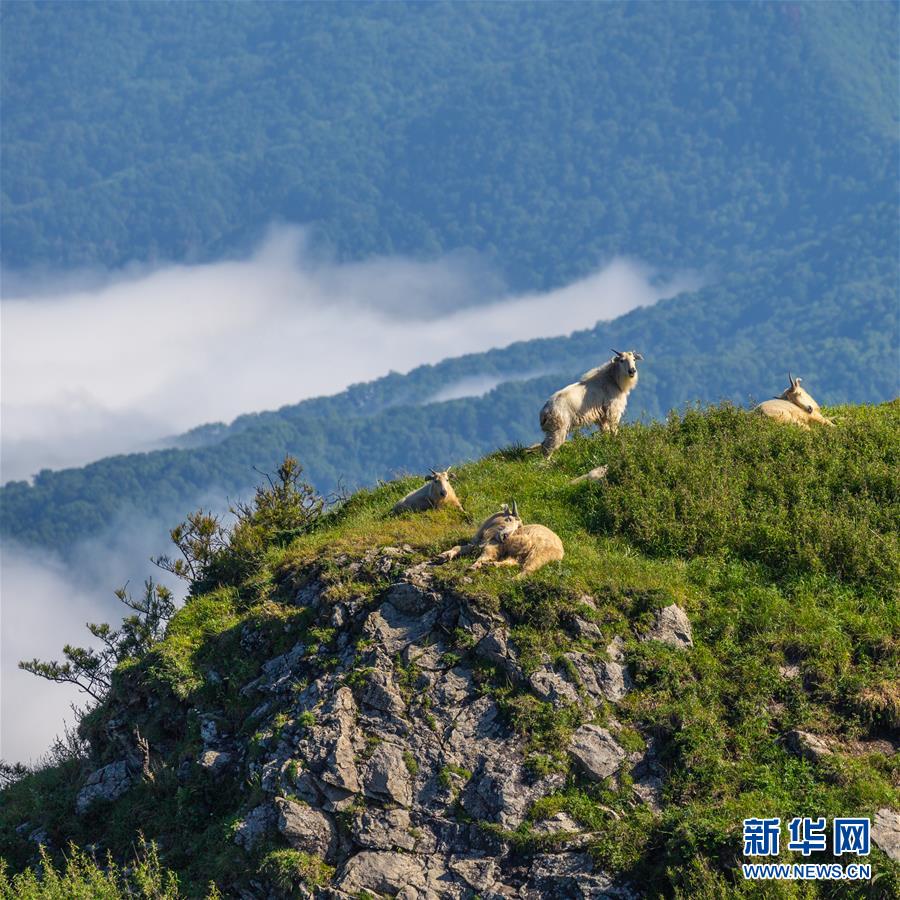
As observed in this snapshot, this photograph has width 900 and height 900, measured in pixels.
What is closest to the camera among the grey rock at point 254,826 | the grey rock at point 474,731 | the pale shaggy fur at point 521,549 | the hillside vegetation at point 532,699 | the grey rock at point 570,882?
the grey rock at point 570,882

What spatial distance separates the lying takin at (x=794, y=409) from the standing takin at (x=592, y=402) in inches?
114

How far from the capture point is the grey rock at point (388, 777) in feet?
77.3

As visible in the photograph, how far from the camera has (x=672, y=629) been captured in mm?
25828

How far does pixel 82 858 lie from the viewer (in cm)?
2483

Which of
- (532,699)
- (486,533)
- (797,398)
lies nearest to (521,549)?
(486,533)

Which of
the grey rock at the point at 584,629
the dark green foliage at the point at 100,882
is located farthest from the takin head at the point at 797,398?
the dark green foliage at the point at 100,882

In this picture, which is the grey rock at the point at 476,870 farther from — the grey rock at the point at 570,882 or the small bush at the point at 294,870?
the small bush at the point at 294,870

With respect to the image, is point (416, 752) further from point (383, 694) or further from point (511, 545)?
point (511, 545)

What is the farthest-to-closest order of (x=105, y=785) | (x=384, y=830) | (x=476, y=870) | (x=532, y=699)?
(x=105, y=785), (x=532, y=699), (x=384, y=830), (x=476, y=870)

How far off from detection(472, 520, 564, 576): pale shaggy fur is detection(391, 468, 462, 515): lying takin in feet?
A: 12.7

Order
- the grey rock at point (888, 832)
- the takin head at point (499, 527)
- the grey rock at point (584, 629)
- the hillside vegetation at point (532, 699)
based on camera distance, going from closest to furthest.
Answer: the grey rock at point (888, 832)
the hillside vegetation at point (532, 699)
the grey rock at point (584, 629)
the takin head at point (499, 527)

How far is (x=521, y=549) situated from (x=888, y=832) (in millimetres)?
7345

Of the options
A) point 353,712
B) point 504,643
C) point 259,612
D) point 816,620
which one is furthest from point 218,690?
point 816,620

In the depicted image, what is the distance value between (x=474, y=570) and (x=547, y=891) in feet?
18.8
